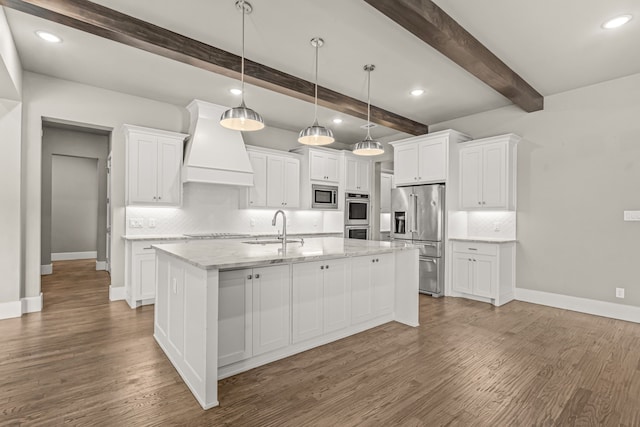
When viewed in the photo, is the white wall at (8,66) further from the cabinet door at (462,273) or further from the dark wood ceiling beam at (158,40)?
the cabinet door at (462,273)

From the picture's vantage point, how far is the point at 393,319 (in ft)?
12.4

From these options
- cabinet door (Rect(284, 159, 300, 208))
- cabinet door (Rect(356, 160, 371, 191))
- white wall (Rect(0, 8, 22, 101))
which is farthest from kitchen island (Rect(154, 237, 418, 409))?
cabinet door (Rect(356, 160, 371, 191))

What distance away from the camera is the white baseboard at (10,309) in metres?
3.76

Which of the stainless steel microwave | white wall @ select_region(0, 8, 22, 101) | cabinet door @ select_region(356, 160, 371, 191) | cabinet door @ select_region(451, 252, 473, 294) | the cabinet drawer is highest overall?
white wall @ select_region(0, 8, 22, 101)

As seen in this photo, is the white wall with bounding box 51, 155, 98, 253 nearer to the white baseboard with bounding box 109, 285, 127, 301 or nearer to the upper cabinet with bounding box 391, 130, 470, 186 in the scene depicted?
the white baseboard with bounding box 109, 285, 127, 301

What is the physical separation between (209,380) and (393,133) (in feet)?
19.3

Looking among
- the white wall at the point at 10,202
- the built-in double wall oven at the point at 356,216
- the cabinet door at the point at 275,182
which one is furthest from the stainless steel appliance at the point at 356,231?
the white wall at the point at 10,202

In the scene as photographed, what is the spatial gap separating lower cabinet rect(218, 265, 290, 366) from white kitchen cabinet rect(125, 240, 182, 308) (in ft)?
7.97

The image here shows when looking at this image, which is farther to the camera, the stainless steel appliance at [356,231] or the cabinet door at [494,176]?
the stainless steel appliance at [356,231]

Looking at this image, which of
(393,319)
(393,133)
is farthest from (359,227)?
(393,319)

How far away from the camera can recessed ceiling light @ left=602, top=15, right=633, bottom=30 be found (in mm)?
2860

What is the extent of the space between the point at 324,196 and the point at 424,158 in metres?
1.97

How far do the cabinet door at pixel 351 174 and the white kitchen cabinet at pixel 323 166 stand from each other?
20 centimetres

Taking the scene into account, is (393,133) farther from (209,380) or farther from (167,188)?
(209,380)
